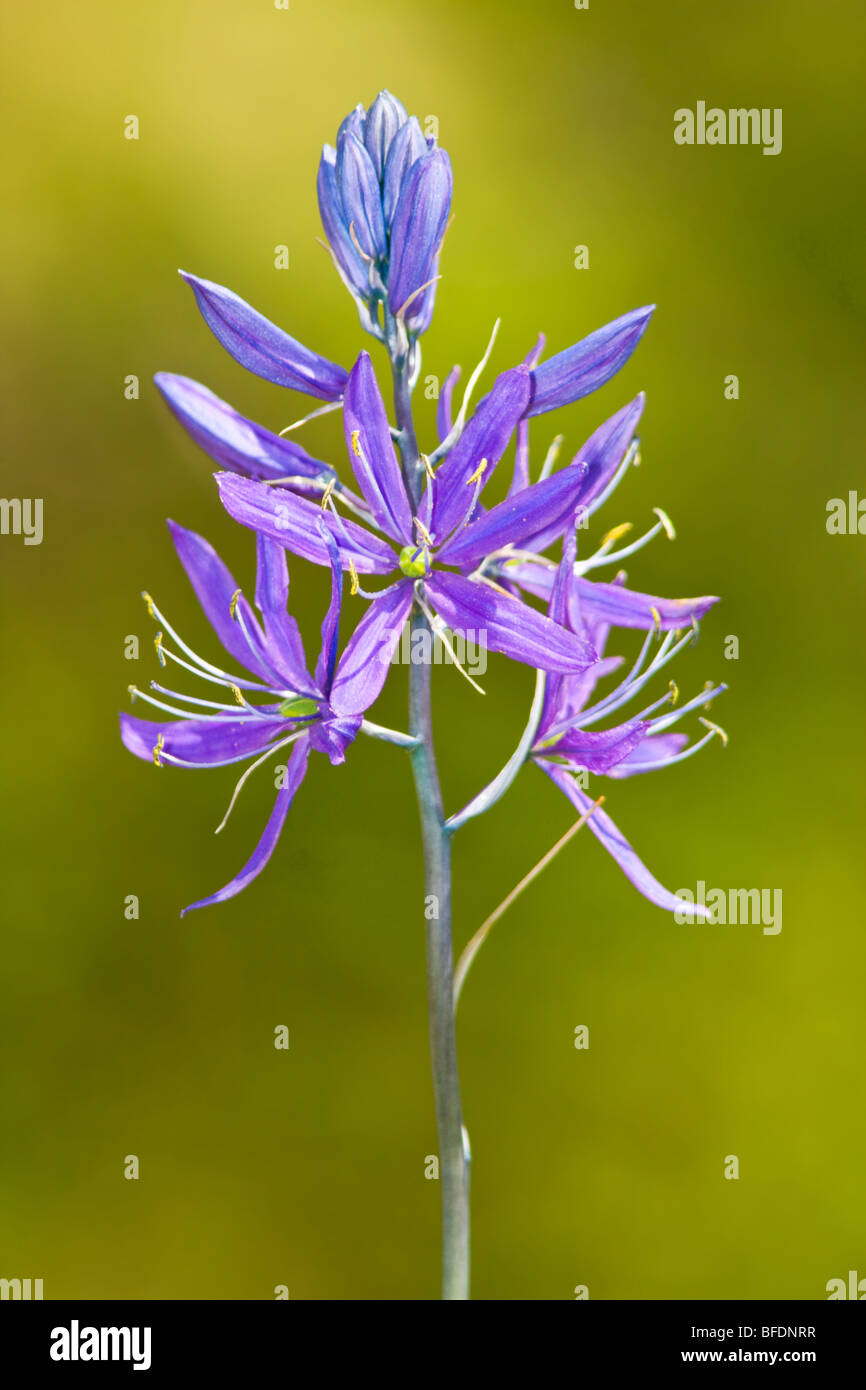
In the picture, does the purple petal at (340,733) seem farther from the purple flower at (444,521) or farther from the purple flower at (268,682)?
the purple flower at (444,521)

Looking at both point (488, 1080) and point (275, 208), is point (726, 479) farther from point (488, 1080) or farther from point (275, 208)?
point (488, 1080)

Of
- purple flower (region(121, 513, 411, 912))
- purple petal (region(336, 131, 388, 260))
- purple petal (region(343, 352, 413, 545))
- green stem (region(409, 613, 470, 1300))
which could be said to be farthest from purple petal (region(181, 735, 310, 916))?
purple petal (region(336, 131, 388, 260))

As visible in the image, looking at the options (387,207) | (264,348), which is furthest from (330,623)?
(387,207)

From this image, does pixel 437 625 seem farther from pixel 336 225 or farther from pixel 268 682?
pixel 336 225

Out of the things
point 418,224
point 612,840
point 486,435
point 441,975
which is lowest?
point 441,975

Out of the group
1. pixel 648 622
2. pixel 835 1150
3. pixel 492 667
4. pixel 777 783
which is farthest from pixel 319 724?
pixel 835 1150

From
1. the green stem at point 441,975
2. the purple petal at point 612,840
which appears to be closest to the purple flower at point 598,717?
the purple petal at point 612,840
